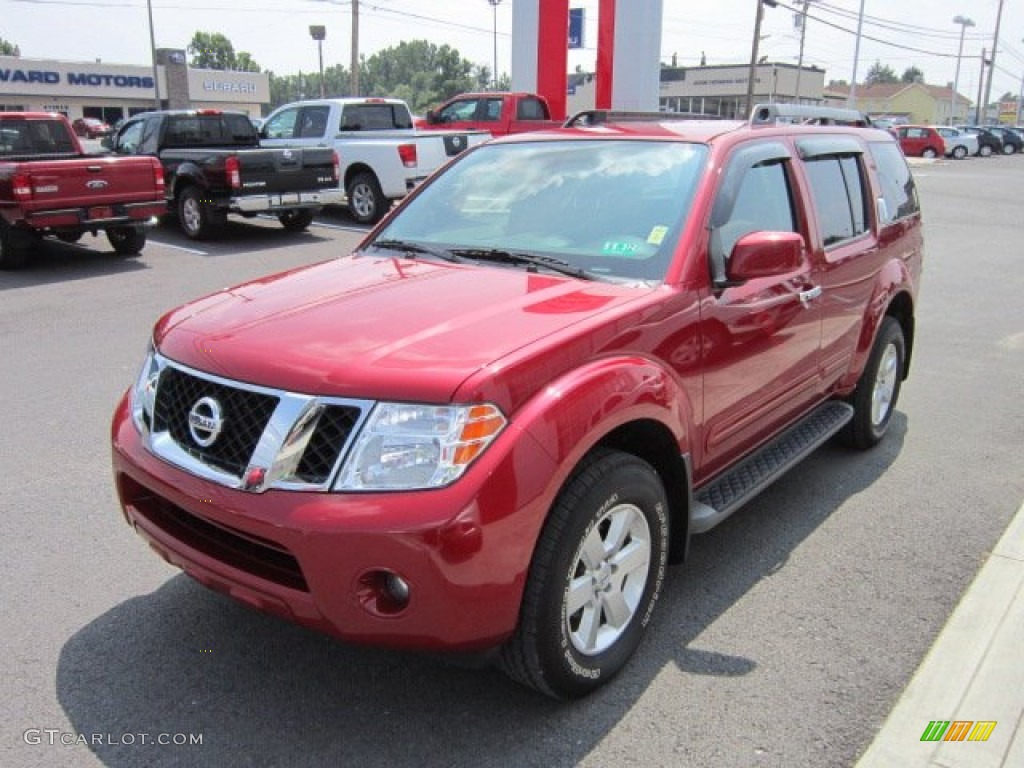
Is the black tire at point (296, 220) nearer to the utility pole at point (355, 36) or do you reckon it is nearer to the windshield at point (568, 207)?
the windshield at point (568, 207)

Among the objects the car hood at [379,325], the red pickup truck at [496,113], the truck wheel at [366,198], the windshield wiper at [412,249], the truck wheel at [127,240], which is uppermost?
the red pickup truck at [496,113]

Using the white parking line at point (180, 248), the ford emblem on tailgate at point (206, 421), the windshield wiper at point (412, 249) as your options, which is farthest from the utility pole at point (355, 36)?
the ford emblem on tailgate at point (206, 421)

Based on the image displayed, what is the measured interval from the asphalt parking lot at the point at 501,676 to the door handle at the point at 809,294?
1.09 m

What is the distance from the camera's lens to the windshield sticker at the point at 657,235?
3389 millimetres

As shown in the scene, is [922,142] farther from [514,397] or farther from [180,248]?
[514,397]

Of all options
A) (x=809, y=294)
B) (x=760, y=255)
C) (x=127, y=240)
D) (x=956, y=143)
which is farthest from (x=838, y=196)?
(x=956, y=143)

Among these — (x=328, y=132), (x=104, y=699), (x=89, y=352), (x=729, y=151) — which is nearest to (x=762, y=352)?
(x=729, y=151)

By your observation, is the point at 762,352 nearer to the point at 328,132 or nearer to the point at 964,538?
the point at 964,538

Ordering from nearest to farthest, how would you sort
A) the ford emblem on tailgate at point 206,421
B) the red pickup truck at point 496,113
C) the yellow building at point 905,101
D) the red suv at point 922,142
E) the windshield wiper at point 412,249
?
the ford emblem on tailgate at point 206,421
the windshield wiper at point 412,249
the red pickup truck at point 496,113
the red suv at point 922,142
the yellow building at point 905,101

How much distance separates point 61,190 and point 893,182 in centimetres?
927

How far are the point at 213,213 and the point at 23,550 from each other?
32.0ft

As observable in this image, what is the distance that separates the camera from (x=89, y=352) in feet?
23.5

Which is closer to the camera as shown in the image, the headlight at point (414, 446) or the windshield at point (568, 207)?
the headlight at point (414, 446)

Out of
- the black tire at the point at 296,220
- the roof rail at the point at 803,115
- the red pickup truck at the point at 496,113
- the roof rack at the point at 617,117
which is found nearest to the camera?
the roof rail at the point at 803,115
